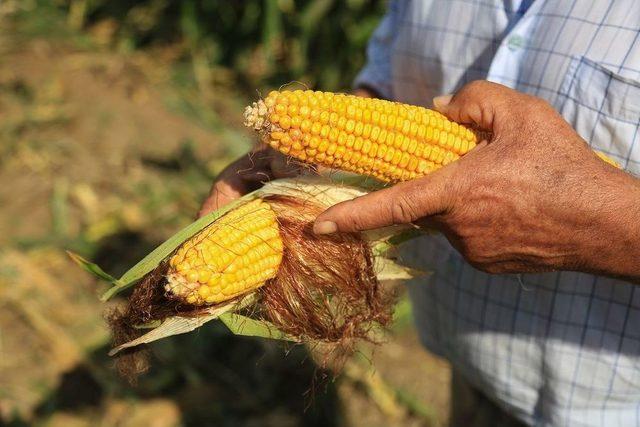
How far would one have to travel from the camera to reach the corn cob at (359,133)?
1.31 m

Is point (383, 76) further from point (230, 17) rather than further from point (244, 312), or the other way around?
point (230, 17)

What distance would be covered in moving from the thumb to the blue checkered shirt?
0.44 meters

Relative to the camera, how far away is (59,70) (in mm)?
5328

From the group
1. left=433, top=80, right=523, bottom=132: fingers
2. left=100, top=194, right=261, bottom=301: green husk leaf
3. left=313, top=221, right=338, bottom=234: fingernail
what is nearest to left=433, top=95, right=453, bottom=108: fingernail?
left=433, top=80, right=523, bottom=132: fingers

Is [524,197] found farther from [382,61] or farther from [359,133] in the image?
[382,61]

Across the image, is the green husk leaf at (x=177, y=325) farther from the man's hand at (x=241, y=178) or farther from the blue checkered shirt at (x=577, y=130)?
the blue checkered shirt at (x=577, y=130)

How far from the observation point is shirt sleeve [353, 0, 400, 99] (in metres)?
2.08

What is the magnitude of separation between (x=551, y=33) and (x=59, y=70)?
180 inches

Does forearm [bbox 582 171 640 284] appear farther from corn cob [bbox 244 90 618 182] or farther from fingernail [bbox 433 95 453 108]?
fingernail [bbox 433 95 453 108]

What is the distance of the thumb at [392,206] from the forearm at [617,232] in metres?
0.30

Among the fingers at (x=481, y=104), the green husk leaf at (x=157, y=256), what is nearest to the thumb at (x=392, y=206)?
the fingers at (x=481, y=104)

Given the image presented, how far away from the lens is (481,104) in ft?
4.60

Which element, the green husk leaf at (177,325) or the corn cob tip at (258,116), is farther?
the green husk leaf at (177,325)

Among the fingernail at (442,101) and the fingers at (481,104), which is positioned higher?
the fingers at (481,104)
